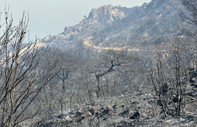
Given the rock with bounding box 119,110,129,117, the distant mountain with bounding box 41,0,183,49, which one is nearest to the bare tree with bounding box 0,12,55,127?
the rock with bounding box 119,110,129,117

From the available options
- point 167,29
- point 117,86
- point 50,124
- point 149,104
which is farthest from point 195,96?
point 167,29

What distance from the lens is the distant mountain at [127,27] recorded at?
6351cm

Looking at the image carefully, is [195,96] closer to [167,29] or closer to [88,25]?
[167,29]

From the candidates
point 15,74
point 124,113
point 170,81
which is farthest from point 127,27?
point 15,74

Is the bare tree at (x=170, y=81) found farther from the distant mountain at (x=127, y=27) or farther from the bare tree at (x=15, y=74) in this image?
the distant mountain at (x=127, y=27)

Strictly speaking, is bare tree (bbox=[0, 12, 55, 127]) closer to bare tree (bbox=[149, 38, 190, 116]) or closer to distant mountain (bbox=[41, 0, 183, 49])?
bare tree (bbox=[149, 38, 190, 116])

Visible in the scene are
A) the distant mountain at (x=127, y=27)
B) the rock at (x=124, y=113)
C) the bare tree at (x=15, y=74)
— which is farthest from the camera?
the distant mountain at (x=127, y=27)

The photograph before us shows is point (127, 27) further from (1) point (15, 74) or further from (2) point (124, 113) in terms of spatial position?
(1) point (15, 74)

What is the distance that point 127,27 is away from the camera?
312ft

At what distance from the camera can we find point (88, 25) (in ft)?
429

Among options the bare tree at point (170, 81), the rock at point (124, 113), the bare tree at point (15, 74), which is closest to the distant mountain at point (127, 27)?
the rock at point (124, 113)

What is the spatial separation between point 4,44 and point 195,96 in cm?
984

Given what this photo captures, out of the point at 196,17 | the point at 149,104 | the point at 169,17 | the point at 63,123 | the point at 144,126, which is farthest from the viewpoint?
the point at 169,17

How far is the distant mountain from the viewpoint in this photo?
63.5 metres
